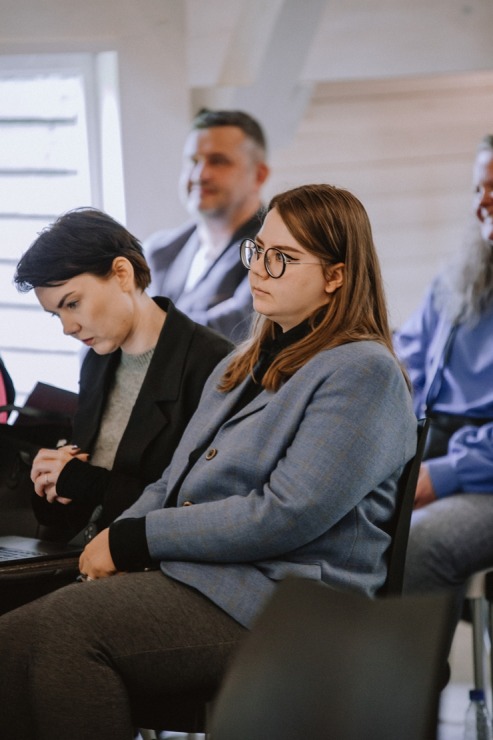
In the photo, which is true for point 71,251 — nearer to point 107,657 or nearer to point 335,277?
point 335,277

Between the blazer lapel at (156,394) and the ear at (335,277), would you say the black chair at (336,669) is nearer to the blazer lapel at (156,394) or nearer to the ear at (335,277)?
the ear at (335,277)

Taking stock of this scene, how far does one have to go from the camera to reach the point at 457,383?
2.66 meters

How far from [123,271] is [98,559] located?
614mm

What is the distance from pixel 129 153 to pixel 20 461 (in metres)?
1.64

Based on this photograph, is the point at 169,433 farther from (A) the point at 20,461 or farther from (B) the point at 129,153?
(B) the point at 129,153

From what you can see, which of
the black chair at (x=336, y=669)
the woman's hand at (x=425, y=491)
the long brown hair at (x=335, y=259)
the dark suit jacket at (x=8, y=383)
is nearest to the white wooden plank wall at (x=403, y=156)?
the woman's hand at (x=425, y=491)

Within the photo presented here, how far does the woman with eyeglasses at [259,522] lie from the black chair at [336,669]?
445 mm

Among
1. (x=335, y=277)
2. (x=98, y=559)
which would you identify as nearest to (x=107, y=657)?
(x=98, y=559)

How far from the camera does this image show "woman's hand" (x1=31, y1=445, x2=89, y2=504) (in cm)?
195

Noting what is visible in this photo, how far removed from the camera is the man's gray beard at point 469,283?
270 centimetres

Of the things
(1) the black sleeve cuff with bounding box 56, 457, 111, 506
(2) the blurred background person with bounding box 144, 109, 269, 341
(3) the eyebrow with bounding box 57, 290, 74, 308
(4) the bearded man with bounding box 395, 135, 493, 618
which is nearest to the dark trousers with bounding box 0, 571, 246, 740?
(1) the black sleeve cuff with bounding box 56, 457, 111, 506

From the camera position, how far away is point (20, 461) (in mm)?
2104

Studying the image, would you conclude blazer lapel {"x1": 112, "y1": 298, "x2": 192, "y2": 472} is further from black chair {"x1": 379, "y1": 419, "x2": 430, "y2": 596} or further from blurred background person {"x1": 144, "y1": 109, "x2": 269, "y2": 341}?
blurred background person {"x1": 144, "y1": 109, "x2": 269, "y2": 341}

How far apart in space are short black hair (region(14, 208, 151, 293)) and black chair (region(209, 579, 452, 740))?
3.34 ft
